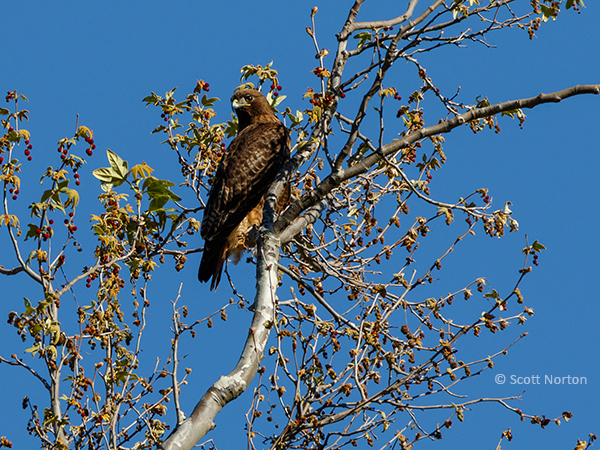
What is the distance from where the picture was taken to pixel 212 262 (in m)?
6.06

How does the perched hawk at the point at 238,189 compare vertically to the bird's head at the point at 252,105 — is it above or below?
below

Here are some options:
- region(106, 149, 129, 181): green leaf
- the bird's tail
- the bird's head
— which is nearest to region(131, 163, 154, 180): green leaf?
region(106, 149, 129, 181): green leaf

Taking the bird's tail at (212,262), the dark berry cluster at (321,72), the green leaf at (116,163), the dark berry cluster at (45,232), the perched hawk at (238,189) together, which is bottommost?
the dark berry cluster at (45,232)

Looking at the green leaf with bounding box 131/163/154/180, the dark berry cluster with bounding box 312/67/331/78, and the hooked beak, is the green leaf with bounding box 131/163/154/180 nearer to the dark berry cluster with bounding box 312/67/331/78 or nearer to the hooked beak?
the dark berry cluster with bounding box 312/67/331/78

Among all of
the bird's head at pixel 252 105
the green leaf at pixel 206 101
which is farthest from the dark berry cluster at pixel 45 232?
the bird's head at pixel 252 105

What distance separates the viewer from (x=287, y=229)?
495cm

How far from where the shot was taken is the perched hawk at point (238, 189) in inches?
240

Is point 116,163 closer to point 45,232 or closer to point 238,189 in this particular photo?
point 45,232

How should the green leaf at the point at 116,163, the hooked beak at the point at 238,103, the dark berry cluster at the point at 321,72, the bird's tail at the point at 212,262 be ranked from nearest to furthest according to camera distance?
the green leaf at the point at 116,163, the dark berry cluster at the point at 321,72, the bird's tail at the point at 212,262, the hooked beak at the point at 238,103

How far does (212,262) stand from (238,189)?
2.96ft

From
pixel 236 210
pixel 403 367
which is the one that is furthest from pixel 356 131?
pixel 236 210

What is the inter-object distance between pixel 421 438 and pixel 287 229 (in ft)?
5.75

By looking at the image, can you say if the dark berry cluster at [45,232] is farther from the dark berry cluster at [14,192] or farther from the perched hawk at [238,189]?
the perched hawk at [238,189]

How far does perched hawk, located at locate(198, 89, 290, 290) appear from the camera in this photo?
6.09 meters
